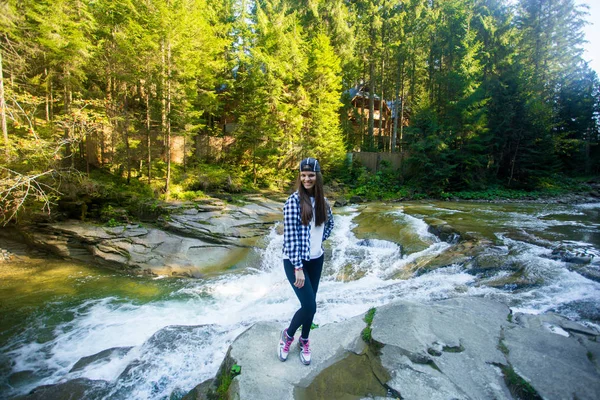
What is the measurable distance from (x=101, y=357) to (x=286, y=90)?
19.0 m

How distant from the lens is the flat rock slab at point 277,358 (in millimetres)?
3207

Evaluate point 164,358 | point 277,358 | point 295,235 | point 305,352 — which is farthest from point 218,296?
point 295,235

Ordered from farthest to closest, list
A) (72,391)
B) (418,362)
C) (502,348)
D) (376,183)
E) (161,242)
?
(376,183), (161,242), (72,391), (502,348), (418,362)

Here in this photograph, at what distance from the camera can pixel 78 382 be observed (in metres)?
4.85

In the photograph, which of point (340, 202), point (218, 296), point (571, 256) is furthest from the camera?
point (340, 202)

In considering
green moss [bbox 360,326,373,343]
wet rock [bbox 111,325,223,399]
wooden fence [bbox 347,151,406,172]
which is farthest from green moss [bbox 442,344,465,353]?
wooden fence [bbox 347,151,406,172]

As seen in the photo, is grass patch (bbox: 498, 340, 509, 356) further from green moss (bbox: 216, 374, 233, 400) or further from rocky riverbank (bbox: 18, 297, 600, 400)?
green moss (bbox: 216, 374, 233, 400)

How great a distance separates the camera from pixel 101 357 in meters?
5.44

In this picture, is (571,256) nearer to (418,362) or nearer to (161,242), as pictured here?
(418,362)

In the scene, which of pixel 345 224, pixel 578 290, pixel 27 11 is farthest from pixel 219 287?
pixel 27 11

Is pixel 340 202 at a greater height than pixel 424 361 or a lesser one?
greater

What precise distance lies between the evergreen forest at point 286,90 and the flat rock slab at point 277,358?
9713 mm

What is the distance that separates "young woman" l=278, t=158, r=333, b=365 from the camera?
3.18 m

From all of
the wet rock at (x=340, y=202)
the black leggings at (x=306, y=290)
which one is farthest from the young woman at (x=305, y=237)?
the wet rock at (x=340, y=202)
